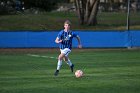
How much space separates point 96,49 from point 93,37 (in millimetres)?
1055

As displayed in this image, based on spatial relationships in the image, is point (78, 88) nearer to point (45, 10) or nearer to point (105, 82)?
point (105, 82)

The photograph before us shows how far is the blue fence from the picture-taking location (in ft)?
136

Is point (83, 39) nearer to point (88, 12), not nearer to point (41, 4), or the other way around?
point (88, 12)

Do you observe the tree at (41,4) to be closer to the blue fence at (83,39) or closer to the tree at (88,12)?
the tree at (88,12)

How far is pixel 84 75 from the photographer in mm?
19172

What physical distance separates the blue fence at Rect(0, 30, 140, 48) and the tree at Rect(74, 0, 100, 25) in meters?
19.1

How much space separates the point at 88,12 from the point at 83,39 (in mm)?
20476

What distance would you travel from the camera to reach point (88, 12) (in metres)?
61.9

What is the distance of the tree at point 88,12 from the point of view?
61156 millimetres

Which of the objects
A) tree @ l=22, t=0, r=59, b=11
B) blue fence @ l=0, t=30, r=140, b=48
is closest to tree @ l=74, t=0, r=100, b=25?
blue fence @ l=0, t=30, r=140, b=48

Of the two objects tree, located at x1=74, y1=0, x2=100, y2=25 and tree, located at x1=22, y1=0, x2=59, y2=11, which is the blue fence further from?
tree, located at x1=22, y1=0, x2=59, y2=11

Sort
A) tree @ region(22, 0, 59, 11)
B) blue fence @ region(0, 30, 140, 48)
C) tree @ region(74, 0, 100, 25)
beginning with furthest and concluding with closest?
1. tree @ region(22, 0, 59, 11)
2. tree @ region(74, 0, 100, 25)
3. blue fence @ region(0, 30, 140, 48)

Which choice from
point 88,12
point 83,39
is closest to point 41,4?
point 88,12

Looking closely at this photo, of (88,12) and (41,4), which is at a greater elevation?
(88,12)
